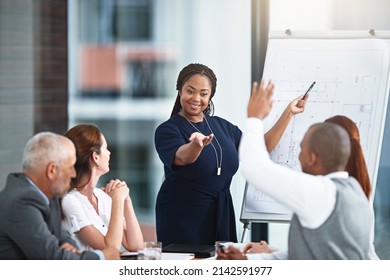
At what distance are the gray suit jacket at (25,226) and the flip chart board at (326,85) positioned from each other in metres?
1.37

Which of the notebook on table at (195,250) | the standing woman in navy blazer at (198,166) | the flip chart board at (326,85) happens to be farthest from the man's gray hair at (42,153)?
the flip chart board at (326,85)

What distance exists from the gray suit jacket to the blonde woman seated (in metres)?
0.31

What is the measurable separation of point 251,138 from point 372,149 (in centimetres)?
117

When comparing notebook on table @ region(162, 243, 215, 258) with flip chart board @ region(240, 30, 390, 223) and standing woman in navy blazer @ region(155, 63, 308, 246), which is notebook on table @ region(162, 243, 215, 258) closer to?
standing woman in navy blazer @ region(155, 63, 308, 246)

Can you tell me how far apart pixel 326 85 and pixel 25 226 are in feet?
5.79

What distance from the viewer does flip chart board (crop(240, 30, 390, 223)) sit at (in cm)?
372

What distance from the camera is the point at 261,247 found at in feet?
10.5

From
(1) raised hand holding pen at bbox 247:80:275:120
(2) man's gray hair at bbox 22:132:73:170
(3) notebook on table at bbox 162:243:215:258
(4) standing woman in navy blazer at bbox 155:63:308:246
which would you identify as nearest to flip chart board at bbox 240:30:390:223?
(4) standing woman in navy blazer at bbox 155:63:308:246

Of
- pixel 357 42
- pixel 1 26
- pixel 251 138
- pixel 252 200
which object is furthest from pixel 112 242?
pixel 1 26

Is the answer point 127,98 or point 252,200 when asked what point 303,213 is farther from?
point 127,98

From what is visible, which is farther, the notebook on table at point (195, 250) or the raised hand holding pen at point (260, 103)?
the notebook on table at point (195, 250)

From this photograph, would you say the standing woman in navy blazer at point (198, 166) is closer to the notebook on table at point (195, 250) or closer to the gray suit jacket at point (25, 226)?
the notebook on table at point (195, 250)

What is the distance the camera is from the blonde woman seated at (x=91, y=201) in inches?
122

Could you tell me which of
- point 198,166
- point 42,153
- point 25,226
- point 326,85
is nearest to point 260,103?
point 42,153
